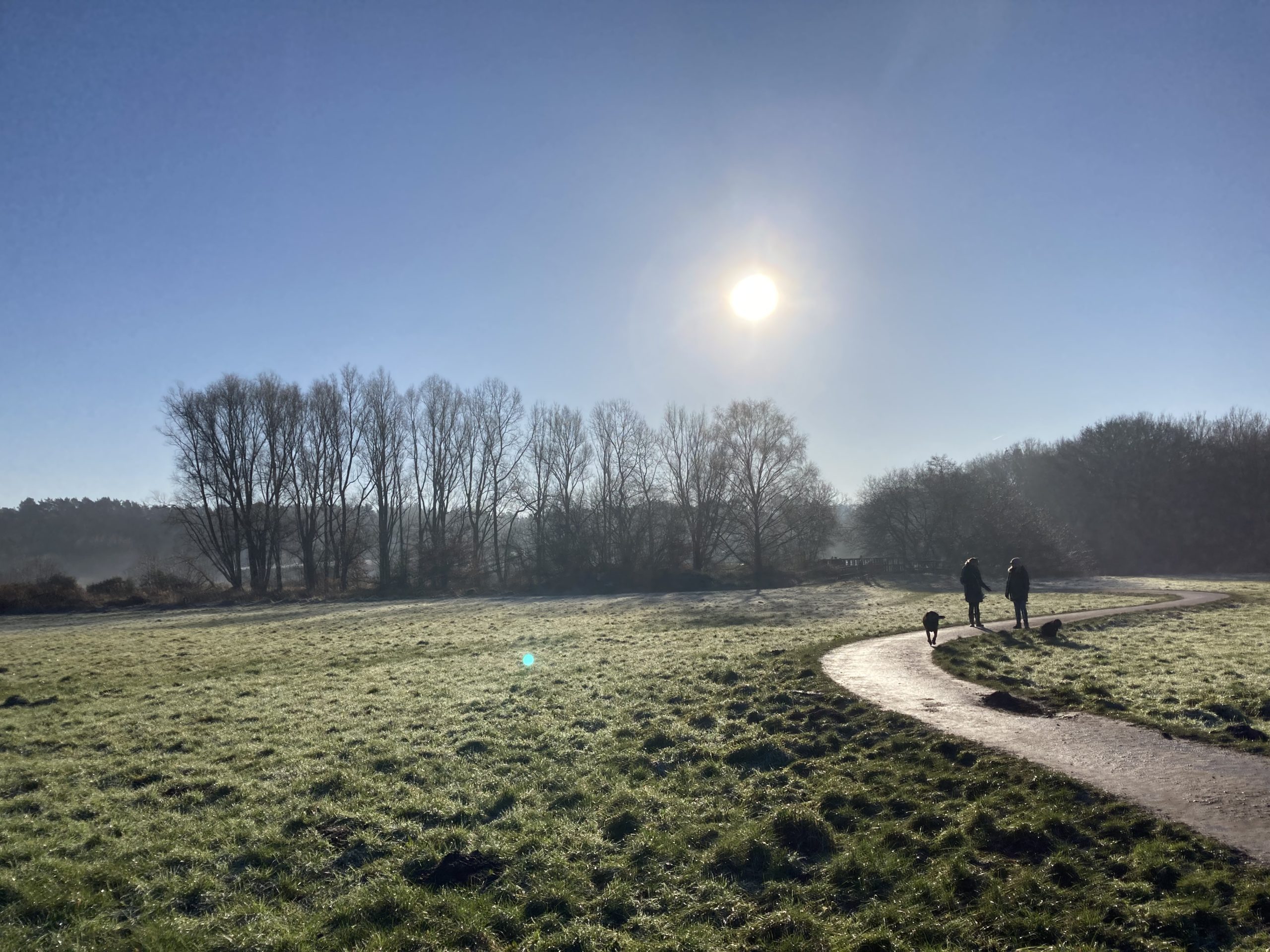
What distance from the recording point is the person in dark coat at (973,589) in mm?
21438

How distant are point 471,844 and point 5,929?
4.05m

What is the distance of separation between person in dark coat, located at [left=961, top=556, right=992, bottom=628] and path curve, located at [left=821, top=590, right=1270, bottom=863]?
757 centimetres

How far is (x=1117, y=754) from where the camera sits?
8656 millimetres

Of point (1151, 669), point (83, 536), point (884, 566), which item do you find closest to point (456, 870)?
point (1151, 669)

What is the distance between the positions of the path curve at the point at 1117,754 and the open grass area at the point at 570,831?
0.44 meters

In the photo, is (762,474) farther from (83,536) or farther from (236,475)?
(83,536)

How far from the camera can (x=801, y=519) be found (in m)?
65.7

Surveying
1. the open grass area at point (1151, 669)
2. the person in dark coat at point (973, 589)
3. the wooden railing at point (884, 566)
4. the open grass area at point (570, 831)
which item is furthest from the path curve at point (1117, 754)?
the wooden railing at point (884, 566)

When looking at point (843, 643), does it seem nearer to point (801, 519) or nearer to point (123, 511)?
point (801, 519)

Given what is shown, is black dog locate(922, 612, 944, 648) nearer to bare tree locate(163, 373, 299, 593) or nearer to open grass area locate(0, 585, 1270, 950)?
open grass area locate(0, 585, 1270, 950)

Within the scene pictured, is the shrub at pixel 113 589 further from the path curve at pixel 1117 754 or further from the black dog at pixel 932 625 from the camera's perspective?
the path curve at pixel 1117 754

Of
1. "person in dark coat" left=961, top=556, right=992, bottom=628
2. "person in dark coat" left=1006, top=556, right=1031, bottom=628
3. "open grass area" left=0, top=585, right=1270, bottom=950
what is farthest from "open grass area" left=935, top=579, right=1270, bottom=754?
"open grass area" left=0, top=585, right=1270, bottom=950

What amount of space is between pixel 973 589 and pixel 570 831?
676 inches

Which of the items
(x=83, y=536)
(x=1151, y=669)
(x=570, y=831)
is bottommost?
(x=570, y=831)
